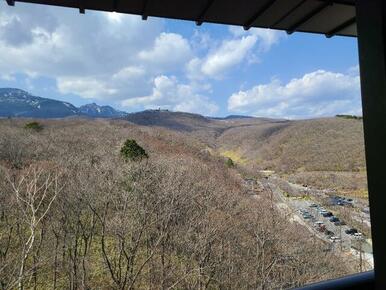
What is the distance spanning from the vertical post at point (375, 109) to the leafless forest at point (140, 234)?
393 inches

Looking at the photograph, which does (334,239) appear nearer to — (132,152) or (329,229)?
(329,229)

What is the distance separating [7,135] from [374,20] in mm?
22784

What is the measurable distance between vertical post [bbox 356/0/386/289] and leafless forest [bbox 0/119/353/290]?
9.98m

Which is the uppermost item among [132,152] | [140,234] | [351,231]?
[132,152]

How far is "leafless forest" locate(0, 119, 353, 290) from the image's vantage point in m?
11.3

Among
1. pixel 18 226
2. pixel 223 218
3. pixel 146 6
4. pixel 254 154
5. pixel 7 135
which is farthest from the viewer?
pixel 254 154

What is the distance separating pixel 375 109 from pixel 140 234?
11425mm

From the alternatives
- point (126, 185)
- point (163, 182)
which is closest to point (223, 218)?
point (163, 182)

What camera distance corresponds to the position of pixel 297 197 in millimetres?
30094

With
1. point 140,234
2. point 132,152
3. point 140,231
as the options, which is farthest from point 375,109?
point 132,152

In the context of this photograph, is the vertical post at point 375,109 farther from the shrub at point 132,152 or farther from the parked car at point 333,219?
the parked car at point 333,219

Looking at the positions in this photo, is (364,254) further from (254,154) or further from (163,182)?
(254,154)

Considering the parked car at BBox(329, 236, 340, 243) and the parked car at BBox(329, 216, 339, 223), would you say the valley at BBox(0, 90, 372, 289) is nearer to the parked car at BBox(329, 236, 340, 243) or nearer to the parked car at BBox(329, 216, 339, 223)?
the parked car at BBox(329, 236, 340, 243)

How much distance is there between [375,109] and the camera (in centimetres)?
88
